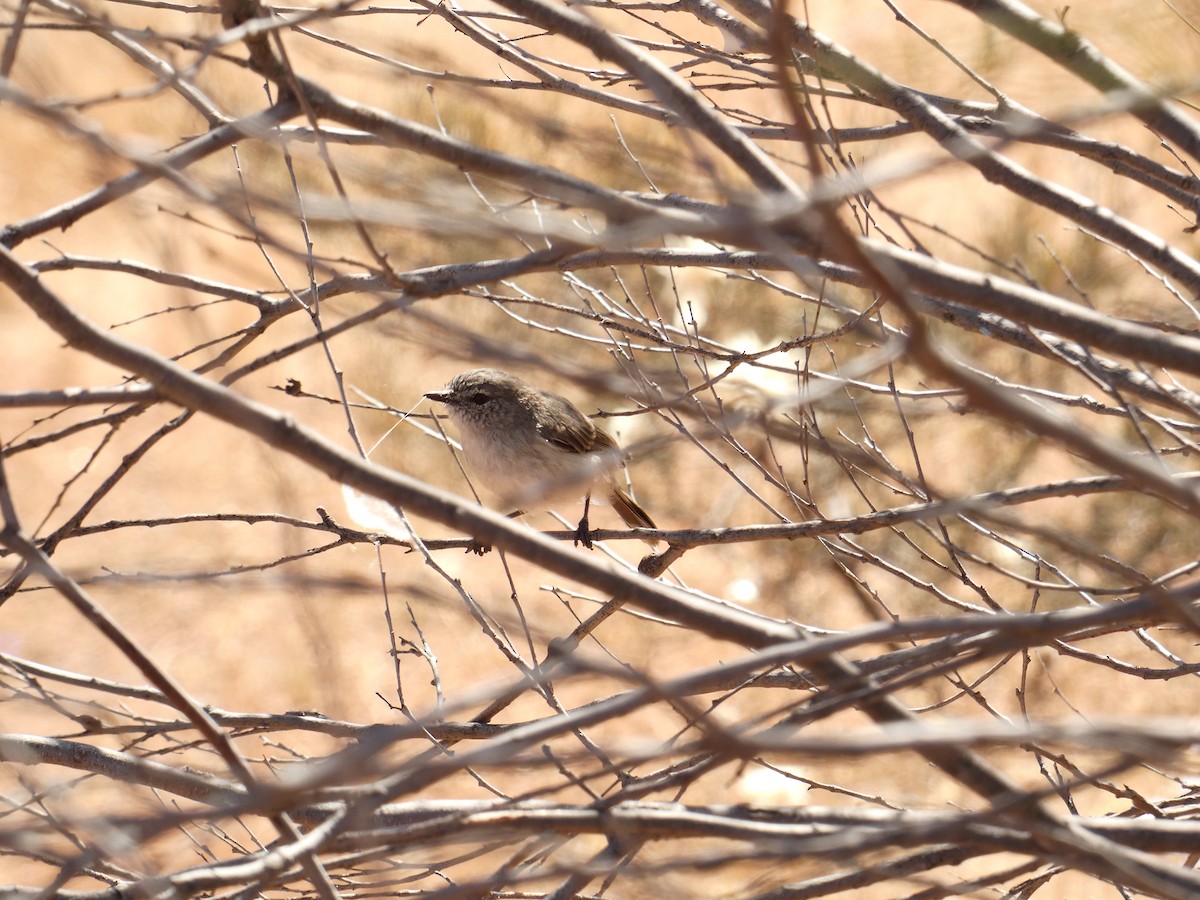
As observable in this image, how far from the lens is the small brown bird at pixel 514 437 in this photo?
6.30 m

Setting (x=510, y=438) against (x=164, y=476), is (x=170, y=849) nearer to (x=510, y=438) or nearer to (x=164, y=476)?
(x=510, y=438)

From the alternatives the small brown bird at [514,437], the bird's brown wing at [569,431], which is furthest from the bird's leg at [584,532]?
the bird's brown wing at [569,431]

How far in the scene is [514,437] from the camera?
21.0ft

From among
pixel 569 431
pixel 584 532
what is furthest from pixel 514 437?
pixel 584 532

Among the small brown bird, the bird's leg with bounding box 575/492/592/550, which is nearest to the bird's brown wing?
the small brown bird

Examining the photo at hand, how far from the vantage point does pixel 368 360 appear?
12.4 m

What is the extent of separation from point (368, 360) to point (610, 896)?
9347 millimetres

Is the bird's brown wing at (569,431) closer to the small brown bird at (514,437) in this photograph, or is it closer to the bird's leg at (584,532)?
the small brown bird at (514,437)

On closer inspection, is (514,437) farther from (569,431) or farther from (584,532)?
(584,532)

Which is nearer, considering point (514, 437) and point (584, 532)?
point (584, 532)

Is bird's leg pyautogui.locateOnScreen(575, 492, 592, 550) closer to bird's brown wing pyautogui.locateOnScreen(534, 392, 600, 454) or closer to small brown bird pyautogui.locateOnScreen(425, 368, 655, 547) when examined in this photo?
small brown bird pyautogui.locateOnScreen(425, 368, 655, 547)

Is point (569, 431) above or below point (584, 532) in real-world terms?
above

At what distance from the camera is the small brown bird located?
6.30 metres

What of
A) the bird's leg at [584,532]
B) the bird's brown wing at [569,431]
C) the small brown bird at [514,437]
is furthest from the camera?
the bird's brown wing at [569,431]
